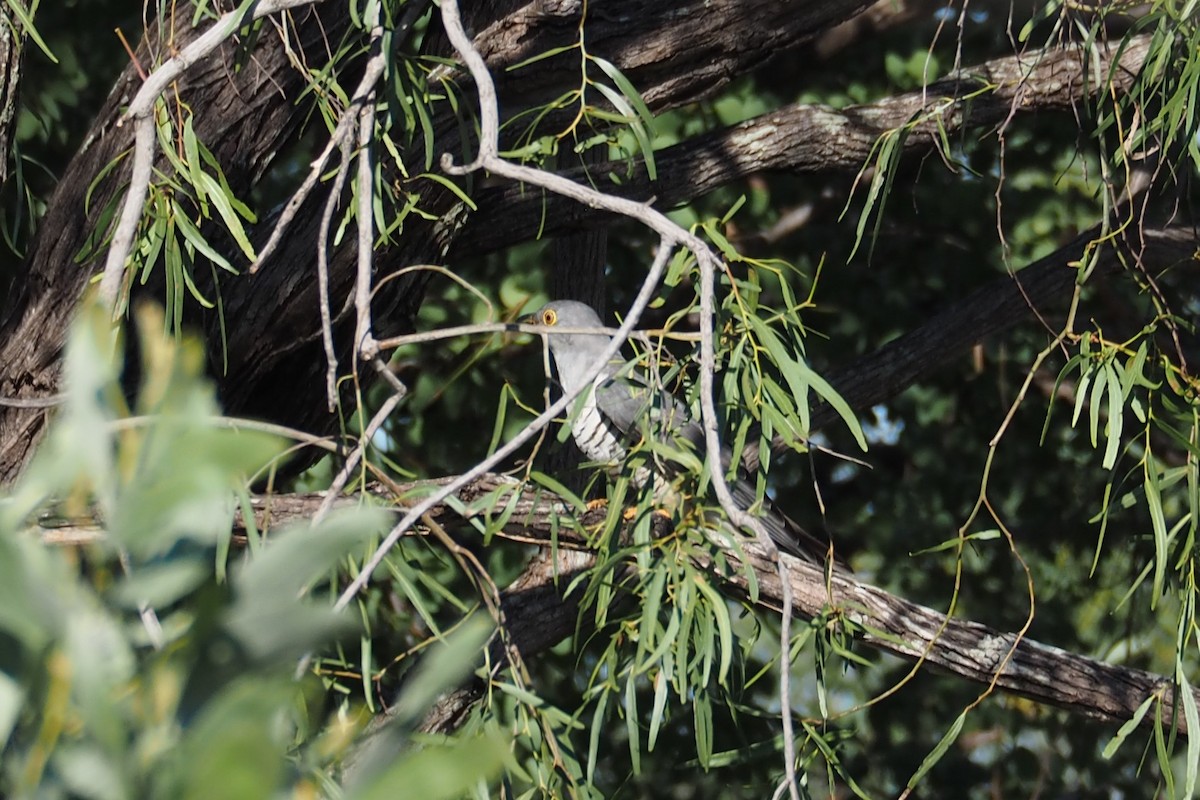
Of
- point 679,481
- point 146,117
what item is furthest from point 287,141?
point 679,481

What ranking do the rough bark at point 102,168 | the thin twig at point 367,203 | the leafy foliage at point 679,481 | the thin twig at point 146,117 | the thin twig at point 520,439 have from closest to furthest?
the leafy foliage at point 679,481
the thin twig at point 520,439
the thin twig at point 146,117
the thin twig at point 367,203
the rough bark at point 102,168

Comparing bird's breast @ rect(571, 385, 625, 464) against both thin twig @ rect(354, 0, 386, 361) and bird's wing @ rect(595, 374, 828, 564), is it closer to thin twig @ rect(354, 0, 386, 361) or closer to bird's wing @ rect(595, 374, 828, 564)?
bird's wing @ rect(595, 374, 828, 564)

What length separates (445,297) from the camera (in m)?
3.86

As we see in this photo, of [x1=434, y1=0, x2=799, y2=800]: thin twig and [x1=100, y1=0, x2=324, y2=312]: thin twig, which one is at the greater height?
[x1=100, y1=0, x2=324, y2=312]: thin twig

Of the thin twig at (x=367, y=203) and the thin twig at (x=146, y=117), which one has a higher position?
the thin twig at (x=146, y=117)

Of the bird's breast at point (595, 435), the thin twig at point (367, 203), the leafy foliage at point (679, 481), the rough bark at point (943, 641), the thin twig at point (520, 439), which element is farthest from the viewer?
the bird's breast at point (595, 435)

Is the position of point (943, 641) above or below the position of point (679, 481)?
below

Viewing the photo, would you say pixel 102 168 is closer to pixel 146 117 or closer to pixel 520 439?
pixel 146 117

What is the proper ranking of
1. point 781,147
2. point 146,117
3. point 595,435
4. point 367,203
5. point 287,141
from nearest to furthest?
point 146,117 → point 367,203 → point 287,141 → point 781,147 → point 595,435

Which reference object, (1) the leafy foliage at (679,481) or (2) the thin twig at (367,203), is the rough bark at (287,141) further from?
(2) the thin twig at (367,203)

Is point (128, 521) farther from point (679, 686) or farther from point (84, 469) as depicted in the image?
point (679, 686)

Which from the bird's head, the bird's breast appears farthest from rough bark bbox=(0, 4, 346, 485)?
the bird's breast

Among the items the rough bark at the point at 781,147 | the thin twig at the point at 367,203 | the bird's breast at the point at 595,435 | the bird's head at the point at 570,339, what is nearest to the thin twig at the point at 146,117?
the thin twig at the point at 367,203

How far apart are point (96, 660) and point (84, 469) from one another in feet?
0.25
